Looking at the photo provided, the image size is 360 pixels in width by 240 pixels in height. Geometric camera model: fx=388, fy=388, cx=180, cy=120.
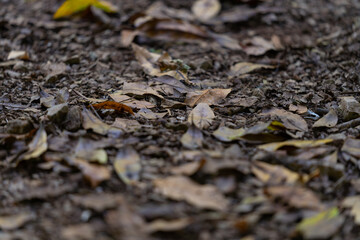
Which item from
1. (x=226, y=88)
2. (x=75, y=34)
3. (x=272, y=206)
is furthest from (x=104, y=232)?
(x=75, y=34)

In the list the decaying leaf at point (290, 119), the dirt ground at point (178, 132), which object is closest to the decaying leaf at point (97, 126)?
the dirt ground at point (178, 132)

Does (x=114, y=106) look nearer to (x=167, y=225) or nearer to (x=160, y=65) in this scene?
(x=160, y=65)

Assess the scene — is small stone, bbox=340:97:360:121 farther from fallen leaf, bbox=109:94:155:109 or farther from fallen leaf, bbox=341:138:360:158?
fallen leaf, bbox=109:94:155:109

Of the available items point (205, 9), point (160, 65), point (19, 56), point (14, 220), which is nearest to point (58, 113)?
point (14, 220)

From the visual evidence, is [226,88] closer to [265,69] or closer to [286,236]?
[265,69]

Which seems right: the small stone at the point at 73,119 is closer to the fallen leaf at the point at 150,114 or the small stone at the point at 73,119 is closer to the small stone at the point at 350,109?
the fallen leaf at the point at 150,114

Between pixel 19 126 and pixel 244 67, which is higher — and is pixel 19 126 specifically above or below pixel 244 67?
above
